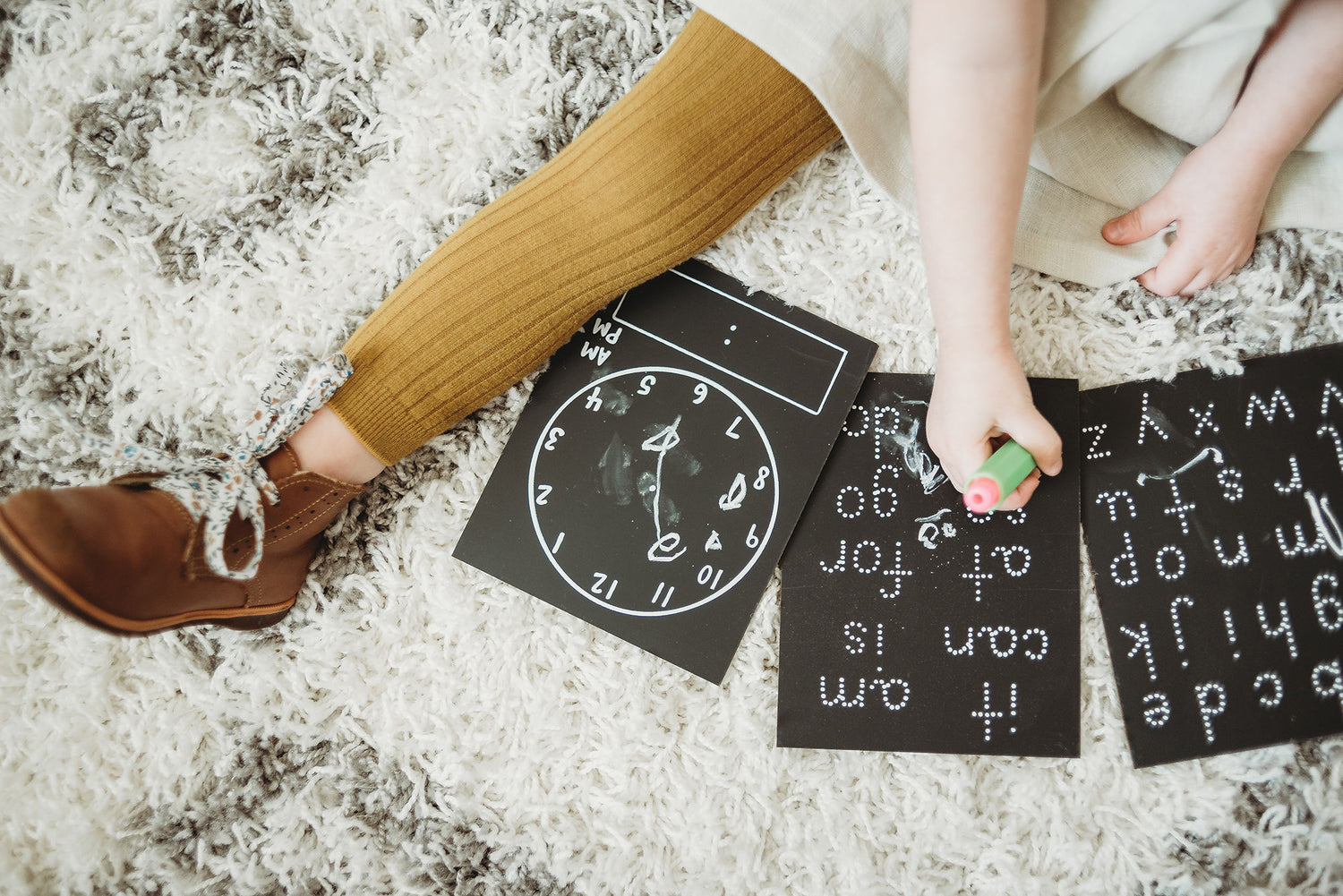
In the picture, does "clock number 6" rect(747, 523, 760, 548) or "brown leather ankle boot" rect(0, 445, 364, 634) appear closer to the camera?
"brown leather ankle boot" rect(0, 445, 364, 634)

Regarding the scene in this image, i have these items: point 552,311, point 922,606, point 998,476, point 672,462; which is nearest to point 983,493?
point 998,476

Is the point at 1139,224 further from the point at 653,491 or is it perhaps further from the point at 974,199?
the point at 653,491

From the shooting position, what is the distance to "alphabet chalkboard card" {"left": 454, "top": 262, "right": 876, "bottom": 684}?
648mm

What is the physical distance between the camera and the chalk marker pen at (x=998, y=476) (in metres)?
0.55

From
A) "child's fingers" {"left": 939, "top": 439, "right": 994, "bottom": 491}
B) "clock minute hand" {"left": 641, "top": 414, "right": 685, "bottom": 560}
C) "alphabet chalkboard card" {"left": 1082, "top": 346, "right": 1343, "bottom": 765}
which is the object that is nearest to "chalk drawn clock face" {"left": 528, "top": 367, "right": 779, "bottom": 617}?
"clock minute hand" {"left": 641, "top": 414, "right": 685, "bottom": 560}

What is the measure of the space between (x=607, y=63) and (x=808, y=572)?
0.45 m

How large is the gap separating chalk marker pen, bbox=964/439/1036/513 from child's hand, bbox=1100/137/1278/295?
194 millimetres

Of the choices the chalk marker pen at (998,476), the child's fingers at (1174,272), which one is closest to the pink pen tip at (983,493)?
the chalk marker pen at (998,476)

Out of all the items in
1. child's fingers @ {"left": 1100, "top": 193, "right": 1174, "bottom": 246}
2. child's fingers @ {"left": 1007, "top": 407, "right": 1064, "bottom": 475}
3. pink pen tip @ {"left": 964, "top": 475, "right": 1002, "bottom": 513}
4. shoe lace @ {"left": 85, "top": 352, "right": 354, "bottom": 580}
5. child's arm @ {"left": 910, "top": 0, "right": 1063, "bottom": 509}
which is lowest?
shoe lace @ {"left": 85, "top": 352, "right": 354, "bottom": 580}

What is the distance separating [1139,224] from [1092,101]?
0.10 meters

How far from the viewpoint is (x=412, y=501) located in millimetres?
676

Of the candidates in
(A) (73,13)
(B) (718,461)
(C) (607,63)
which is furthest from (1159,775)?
(A) (73,13)

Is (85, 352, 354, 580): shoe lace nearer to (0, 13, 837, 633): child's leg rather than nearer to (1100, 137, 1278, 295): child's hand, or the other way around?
(0, 13, 837, 633): child's leg

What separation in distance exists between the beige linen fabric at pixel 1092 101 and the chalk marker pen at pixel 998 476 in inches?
6.5
